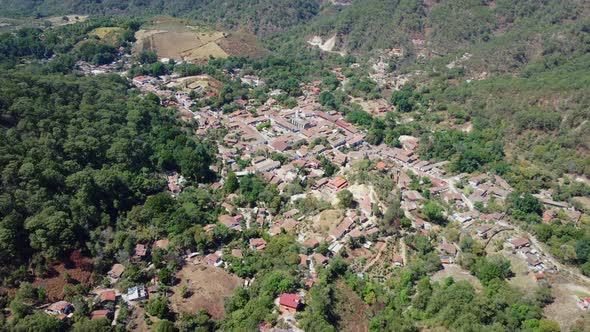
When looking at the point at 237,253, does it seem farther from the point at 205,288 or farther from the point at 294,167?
the point at 294,167

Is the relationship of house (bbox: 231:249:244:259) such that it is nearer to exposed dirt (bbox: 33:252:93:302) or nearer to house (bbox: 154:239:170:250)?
house (bbox: 154:239:170:250)

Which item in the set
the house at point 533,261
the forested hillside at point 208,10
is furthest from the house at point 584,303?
the forested hillside at point 208,10

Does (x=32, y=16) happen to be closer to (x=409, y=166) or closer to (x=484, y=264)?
(x=409, y=166)

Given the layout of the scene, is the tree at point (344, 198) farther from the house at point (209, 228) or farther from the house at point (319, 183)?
the house at point (209, 228)

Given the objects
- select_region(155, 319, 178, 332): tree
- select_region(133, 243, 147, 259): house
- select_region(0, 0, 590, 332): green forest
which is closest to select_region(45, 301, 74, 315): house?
select_region(0, 0, 590, 332): green forest

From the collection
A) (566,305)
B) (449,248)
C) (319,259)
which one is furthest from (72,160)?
(566,305)

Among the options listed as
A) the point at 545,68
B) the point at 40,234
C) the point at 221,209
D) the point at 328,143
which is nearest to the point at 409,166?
the point at 328,143
